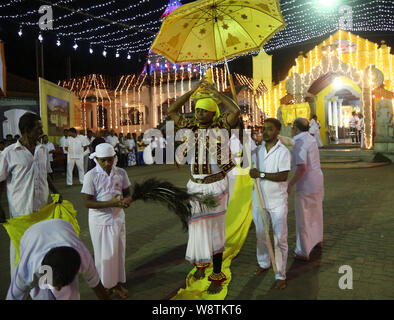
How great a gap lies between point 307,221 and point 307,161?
80 cm

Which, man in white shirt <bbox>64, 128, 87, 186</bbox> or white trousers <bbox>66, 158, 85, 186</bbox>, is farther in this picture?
white trousers <bbox>66, 158, 85, 186</bbox>

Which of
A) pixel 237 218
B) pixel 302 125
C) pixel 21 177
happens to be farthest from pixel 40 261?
pixel 302 125

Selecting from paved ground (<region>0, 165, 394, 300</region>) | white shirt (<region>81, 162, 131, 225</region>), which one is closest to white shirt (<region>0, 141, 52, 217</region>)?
white shirt (<region>81, 162, 131, 225</region>)

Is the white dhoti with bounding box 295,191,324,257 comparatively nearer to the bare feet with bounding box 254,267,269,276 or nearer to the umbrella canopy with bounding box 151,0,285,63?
the bare feet with bounding box 254,267,269,276

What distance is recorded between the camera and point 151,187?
3.69m

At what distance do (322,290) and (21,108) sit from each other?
18070 mm

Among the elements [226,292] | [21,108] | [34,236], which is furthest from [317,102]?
[34,236]

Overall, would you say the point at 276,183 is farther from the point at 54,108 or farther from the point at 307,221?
the point at 54,108

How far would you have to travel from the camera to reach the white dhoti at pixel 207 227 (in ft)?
12.7

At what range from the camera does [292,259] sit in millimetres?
4848

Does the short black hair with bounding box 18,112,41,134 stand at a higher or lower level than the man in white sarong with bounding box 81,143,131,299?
higher

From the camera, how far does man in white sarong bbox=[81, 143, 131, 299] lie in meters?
3.67

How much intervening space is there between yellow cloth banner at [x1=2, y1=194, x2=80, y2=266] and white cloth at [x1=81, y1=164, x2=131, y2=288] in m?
0.27

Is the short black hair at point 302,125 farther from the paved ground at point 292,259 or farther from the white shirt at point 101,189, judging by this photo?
the white shirt at point 101,189
